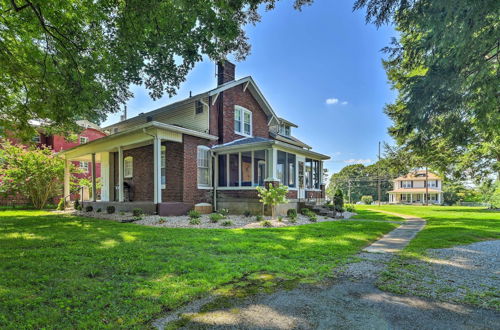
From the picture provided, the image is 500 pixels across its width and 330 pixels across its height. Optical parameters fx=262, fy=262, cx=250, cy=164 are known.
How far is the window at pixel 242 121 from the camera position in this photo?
1636cm

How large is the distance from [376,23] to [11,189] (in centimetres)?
2464

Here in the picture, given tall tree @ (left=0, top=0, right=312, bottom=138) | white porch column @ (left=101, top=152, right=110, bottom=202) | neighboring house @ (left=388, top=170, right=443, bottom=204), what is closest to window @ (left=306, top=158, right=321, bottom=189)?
tall tree @ (left=0, top=0, right=312, bottom=138)

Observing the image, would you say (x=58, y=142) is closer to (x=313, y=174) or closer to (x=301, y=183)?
(x=301, y=183)

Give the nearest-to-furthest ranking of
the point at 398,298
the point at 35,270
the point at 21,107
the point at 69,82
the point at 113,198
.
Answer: the point at 398,298, the point at 35,270, the point at 69,82, the point at 21,107, the point at 113,198

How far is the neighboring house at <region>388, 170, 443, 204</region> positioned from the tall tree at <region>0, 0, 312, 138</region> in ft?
174

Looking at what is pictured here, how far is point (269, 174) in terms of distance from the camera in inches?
507

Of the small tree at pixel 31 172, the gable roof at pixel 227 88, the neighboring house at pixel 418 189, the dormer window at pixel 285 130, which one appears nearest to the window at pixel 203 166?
the gable roof at pixel 227 88

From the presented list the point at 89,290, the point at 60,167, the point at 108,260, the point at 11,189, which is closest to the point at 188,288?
the point at 89,290

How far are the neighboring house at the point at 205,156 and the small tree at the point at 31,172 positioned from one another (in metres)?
2.47

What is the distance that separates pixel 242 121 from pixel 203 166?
4.31 metres

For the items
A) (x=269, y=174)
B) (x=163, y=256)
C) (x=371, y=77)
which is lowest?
(x=163, y=256)

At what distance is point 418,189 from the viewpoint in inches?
2080

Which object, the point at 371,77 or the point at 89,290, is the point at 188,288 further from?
the point at 371,77

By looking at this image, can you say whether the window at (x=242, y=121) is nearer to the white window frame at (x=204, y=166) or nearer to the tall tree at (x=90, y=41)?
the white window frame at (x=204, y=166)
